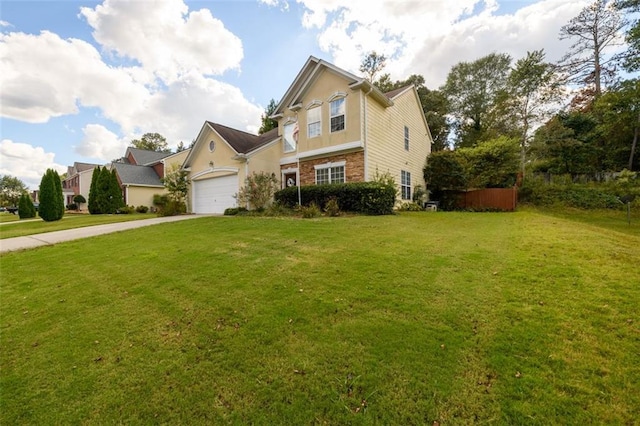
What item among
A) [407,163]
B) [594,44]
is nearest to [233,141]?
[407,163]

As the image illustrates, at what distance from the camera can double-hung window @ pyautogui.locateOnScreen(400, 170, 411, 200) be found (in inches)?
616

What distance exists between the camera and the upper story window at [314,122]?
1423 centimetres

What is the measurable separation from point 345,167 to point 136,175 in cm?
2335

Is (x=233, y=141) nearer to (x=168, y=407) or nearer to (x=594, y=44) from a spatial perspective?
(x=168, y=407)

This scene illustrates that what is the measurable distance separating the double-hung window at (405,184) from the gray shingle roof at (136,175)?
24.2 metres

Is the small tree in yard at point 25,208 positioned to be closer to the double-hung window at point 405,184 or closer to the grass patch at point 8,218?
the grass patch at point 8,218

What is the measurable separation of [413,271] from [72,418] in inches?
166

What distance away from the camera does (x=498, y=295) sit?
348 cm

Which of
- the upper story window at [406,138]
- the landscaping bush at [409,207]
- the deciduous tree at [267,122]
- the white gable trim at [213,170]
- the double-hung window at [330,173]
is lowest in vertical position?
the landscaping bush at [409,207]

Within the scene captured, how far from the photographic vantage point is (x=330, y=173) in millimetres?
14047

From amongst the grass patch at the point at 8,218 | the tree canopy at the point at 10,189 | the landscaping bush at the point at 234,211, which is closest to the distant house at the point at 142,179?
the grass patch at the point at 8,218

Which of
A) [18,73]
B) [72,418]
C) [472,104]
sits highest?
[472,104]

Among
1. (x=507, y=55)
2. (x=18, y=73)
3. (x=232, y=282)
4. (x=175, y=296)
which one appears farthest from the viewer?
(x=507, y=55)

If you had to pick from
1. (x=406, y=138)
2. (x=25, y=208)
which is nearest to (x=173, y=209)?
(x=25, y=208)
